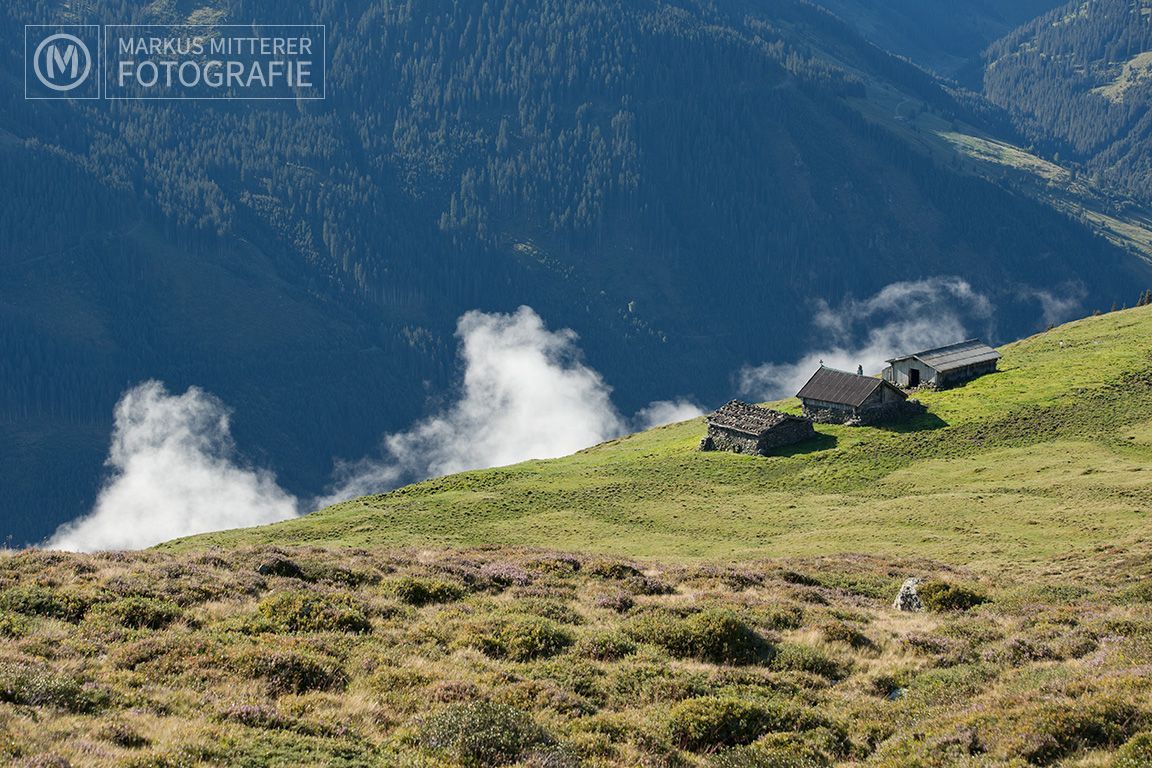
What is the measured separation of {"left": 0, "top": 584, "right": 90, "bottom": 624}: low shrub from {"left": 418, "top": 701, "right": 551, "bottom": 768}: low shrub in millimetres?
12490

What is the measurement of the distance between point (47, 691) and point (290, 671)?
5.49 meters

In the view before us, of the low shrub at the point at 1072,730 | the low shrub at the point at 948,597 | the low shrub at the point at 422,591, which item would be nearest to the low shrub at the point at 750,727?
the low shrub at the point at 1072,730

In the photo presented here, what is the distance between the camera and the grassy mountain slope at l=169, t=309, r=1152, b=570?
6047 cm

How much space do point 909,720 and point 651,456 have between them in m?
69.9

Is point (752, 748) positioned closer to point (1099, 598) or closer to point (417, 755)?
point (417, 755)

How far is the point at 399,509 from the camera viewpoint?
7906 centimetres

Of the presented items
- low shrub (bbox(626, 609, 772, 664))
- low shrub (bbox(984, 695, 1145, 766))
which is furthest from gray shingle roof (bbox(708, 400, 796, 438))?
low shrub (bbox(984, 695, 1145, 766))

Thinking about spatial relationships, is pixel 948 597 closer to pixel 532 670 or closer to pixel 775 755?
pixel 532 670

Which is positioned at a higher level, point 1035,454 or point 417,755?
point 1035,454

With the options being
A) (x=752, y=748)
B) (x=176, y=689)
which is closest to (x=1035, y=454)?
(x=752, y=748)

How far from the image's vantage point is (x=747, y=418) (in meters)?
93.2

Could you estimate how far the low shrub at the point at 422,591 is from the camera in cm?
3625

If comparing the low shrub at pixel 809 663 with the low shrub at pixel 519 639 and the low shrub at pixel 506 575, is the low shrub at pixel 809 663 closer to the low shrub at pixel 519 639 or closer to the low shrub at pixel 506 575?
the low shrub at pixel 519 639

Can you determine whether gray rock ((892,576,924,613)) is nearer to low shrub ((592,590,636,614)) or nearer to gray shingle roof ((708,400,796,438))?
low shrub ((592,590,636,614))
